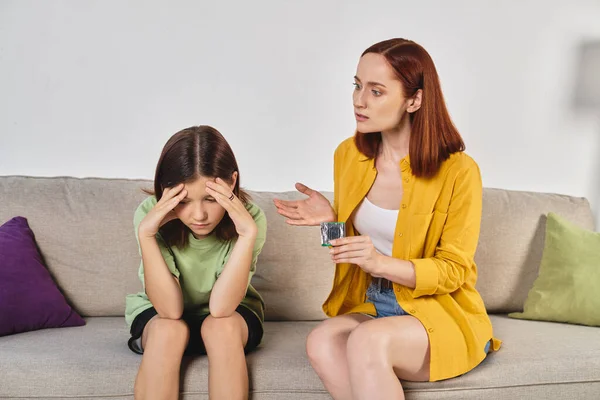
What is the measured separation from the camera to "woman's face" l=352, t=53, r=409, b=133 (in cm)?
198

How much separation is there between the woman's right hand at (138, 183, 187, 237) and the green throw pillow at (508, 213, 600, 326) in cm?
141

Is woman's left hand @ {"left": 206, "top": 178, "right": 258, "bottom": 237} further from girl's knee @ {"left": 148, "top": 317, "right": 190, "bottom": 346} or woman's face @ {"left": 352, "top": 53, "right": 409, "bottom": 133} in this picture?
woman's face @ {"left": 352, "top": 53, "right": 409, "bottom": 133}

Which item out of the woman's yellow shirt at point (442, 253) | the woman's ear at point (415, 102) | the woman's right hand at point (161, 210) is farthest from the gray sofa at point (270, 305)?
the woman's ear at point (415, 102)

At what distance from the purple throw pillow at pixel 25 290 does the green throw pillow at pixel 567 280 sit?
5.30 ft

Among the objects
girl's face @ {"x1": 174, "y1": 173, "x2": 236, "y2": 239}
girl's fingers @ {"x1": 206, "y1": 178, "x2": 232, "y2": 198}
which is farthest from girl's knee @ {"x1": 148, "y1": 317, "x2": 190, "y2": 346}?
girl's fingers @ {"x1": 206, "y1": 178, "x2": 232, "y2": 198}

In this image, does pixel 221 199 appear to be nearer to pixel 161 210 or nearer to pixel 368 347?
pixel 161 210

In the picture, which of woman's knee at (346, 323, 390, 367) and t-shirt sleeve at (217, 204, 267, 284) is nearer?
woman's knee at (346, 323, 390, 367)

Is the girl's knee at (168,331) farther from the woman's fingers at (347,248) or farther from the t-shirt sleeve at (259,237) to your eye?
the woman's fingers at (347,248)

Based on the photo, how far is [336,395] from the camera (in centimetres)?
191

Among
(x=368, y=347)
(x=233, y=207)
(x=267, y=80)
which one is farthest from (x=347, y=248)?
(x=267, y=80)

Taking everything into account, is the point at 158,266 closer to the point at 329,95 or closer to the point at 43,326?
the point at 43,326

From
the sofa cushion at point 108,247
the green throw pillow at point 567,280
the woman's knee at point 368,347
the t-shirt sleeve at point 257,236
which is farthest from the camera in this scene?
the green throw pillow at point 567,280

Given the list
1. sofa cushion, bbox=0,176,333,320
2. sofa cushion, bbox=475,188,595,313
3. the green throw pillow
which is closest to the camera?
sofa cushion, bbox=0,176,333,320

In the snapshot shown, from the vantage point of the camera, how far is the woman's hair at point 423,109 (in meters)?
1.99
